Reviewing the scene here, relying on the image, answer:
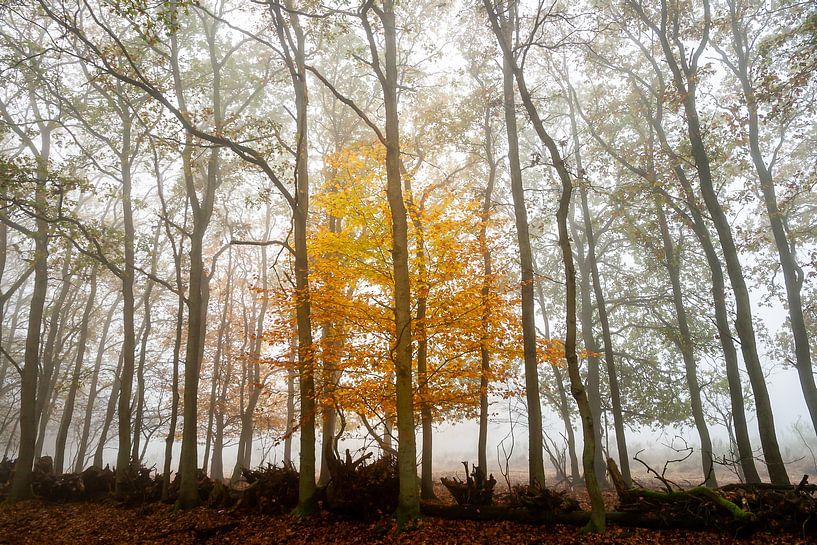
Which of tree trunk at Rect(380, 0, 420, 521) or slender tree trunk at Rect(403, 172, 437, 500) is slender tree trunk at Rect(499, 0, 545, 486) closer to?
slender tree trunk at Rect(403, 172, 437, 500)

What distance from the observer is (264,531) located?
720 cm

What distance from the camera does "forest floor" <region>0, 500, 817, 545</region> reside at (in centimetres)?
575

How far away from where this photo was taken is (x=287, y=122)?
17.9m

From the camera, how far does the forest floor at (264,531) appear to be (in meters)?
5.75

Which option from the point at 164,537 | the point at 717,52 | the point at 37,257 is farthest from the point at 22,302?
the point at 717,52

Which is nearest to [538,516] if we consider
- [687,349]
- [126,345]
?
[687,349]

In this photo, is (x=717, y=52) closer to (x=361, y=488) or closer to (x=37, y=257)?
(x=361, y=488)

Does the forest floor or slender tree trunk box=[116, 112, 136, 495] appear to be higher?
slender tree trunk box=[116, 112, 136, 495]

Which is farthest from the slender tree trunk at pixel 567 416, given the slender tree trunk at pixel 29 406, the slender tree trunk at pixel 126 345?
Answer: the slender tree trunk at pixel 29 406

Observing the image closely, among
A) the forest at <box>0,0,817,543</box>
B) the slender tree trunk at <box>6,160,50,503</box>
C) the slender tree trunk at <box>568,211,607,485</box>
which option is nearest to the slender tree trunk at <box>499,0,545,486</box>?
the forest at <box>0,0,817,543</box>

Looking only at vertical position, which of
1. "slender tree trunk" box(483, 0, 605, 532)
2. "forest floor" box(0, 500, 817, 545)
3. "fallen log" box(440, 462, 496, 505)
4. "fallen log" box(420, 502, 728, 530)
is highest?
"slender tree trunk" box(483, 0, 605, 532)

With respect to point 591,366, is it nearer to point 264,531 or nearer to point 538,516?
point 538,516

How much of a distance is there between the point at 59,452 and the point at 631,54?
24.2m

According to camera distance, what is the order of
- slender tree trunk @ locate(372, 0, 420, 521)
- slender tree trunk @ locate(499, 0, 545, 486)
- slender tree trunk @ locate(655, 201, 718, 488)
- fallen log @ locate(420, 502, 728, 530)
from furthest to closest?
slender tree trunk @ locate(655, 201, 718, 488), slender tree trunk @ locate(499, 0, 545, 486), slender tree trunk @ locate(372, 0, 420, 521), fallen log @ locate(420, 502, 728, 530)
